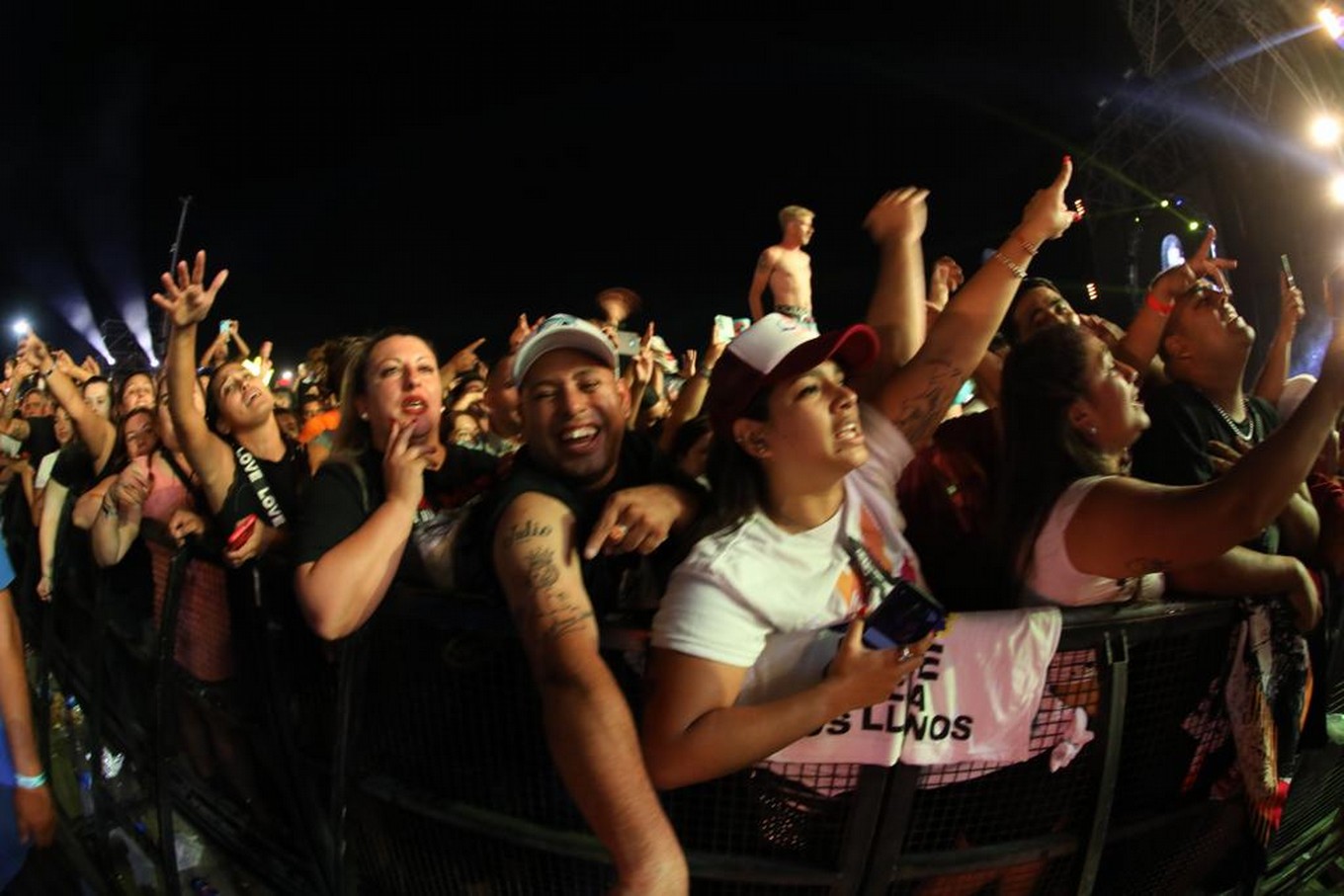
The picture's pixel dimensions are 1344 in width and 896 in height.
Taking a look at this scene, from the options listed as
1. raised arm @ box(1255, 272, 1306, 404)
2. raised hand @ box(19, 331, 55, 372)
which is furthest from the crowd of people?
raised hand @ box(19, 331, 55, 372)

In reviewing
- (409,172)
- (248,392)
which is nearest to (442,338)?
(409,172)

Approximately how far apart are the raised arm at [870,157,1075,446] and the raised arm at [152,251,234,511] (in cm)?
267

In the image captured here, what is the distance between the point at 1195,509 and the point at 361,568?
6.67 ft

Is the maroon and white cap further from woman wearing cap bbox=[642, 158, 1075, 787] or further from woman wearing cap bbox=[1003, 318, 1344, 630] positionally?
woman wearing cap bbox=[1003, 318, 1344, 630]

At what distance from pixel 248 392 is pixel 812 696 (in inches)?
124

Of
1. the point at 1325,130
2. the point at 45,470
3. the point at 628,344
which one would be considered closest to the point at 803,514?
the point at 628,344

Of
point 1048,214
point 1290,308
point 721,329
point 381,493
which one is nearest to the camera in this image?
point 381,493

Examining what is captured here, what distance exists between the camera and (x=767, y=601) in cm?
167

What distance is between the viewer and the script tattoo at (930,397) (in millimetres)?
2402

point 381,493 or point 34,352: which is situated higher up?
point 34,352

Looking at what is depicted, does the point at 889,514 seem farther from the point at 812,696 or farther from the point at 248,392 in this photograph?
the point at 248,392

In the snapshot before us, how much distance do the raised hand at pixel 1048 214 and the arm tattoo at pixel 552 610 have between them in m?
2.00

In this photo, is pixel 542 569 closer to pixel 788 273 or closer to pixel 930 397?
pixel 930 397

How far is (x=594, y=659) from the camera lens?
1.53 metres
